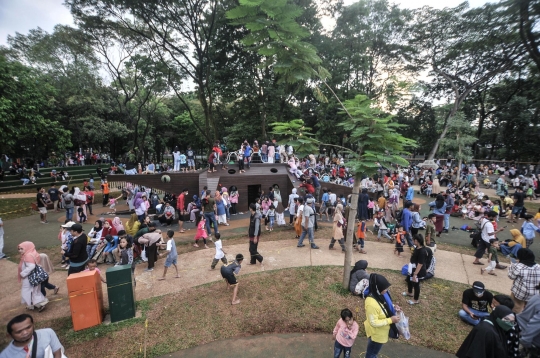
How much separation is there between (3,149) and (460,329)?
27.6 metres

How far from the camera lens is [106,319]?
18.3 feet

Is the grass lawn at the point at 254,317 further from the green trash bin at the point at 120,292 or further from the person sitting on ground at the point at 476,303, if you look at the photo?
the person sitting on ground at the point at 476,303

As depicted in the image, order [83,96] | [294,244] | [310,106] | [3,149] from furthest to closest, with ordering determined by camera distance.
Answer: [310,106] < [83,96] < [3,149] < [294,244]

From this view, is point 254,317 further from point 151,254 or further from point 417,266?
point 151,254

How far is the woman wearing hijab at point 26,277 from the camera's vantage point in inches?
219

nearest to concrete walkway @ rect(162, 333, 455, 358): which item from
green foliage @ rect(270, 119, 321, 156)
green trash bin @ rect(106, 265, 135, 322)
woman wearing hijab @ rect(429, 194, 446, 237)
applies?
green trash bin @ rect(106, 265, 135, 322)

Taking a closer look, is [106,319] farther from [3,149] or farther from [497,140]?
[497,140]

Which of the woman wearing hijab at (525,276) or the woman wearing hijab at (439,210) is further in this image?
the woman wearing hijab at (439,210)

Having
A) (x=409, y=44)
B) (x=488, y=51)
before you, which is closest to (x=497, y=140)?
(x=488, y=51)

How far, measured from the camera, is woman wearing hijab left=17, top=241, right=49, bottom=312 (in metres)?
5.57

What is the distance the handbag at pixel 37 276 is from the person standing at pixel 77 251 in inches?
18.6

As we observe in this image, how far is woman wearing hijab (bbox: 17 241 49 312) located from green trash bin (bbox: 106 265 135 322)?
192 cm

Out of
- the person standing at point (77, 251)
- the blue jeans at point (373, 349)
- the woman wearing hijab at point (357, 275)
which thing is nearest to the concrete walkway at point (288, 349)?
the blue jeans at point (373, 349)

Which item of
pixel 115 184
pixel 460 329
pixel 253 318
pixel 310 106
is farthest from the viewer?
pixel 310 106
